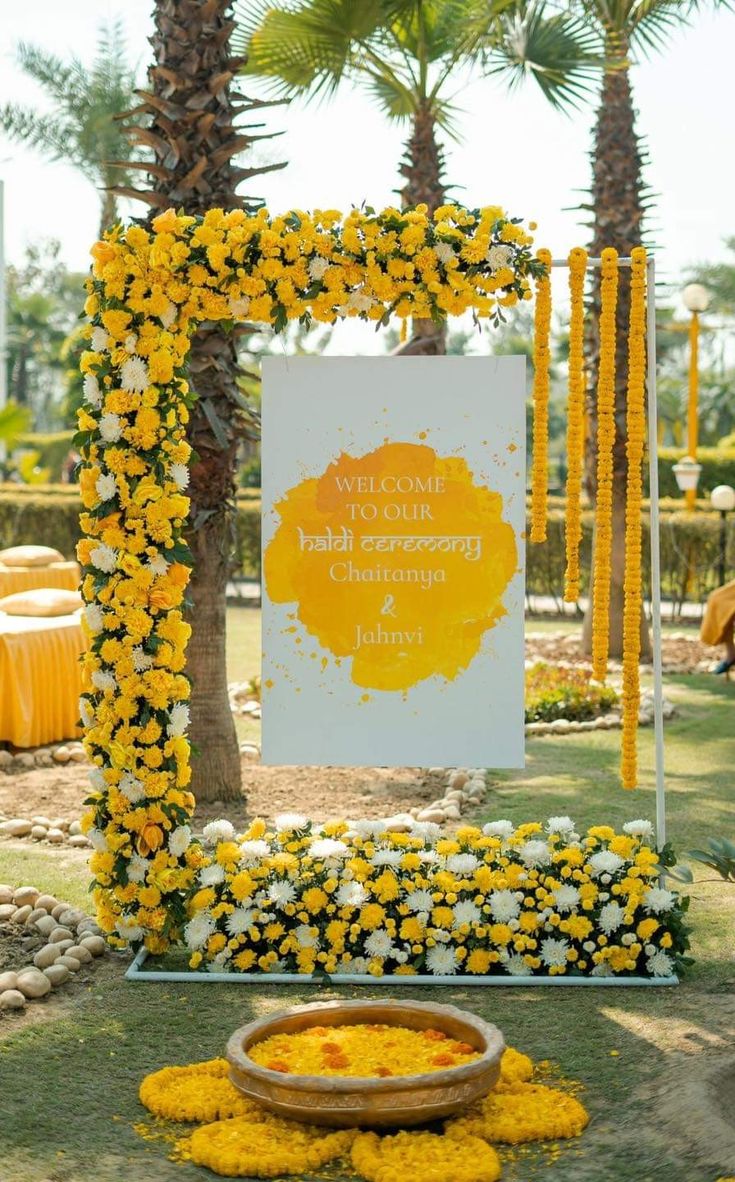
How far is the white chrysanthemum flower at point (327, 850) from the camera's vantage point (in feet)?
17.0

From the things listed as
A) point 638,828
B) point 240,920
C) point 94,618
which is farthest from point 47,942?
point 638,828

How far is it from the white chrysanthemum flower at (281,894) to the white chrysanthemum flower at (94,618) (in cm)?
111

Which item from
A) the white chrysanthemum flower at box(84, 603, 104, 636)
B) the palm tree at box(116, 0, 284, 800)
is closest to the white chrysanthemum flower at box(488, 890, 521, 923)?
the white chrysanthemum flower at box(84, 603, 104, 636)

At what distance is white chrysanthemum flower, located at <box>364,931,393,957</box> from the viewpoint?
196 inches

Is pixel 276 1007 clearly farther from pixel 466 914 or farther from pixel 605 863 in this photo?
pixel 605 863

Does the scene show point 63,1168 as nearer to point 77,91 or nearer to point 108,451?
point 108,451

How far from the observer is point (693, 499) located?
17266 mm

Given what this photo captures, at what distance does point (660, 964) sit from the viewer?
4969 millimetres

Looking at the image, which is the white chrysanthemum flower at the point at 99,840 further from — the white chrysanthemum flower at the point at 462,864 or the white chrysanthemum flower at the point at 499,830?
the white chrysanthemum flower at the point at 499,830

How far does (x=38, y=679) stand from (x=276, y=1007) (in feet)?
16.0

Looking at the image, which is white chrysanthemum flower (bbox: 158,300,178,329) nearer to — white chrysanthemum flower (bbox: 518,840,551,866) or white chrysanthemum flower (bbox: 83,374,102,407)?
white chrysanthemum flower (bbox: 83,374,102,407)

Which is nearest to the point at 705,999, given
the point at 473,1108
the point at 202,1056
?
the point at 473,1108

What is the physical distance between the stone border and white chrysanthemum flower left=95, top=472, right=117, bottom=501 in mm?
1628

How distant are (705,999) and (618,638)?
324 inches
